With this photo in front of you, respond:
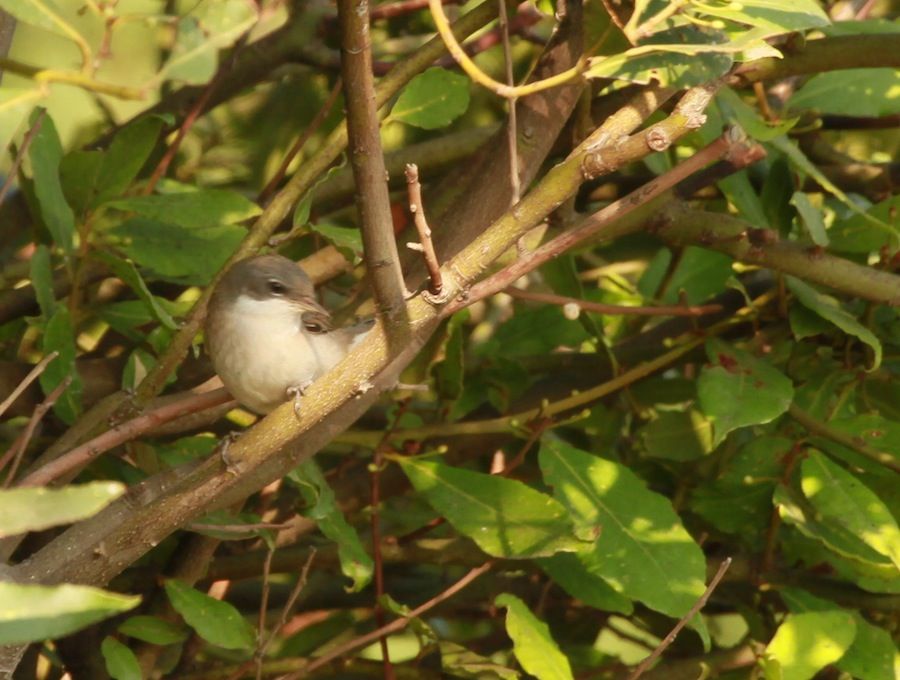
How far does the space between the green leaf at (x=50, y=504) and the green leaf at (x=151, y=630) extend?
0.91 m

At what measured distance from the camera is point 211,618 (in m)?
1.90

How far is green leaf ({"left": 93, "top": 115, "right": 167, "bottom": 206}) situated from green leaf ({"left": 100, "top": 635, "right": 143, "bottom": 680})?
0.78m

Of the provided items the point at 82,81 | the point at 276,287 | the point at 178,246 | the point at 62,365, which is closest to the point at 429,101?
the point at 276,287

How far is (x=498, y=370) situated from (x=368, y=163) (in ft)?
3.85

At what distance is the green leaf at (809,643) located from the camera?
1914 millimetres

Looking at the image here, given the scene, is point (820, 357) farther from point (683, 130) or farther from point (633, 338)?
point (683, 130)

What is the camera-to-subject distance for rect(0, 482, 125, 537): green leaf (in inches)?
38.4

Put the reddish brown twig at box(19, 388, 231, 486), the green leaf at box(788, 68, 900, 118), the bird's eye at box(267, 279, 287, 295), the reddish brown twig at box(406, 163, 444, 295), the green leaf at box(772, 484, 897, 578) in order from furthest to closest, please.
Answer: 1. the green leaf at box(788, 68, 900, 118)
2. the bird's eye at box(267, 279, 287, 295)
3. the green leaf at box(772, 484, 897, 578)
4. the reddish brown twig at box(19, 388, 231, 486)
5. the reddish brown twig at box(406, 163, 444, 295)

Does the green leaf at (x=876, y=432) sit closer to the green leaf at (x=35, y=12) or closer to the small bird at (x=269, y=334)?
the small bird at (x=269, y=334)

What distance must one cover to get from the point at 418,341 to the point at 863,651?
2.86ft

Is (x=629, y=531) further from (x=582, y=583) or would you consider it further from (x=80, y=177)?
(x=80, y=177)

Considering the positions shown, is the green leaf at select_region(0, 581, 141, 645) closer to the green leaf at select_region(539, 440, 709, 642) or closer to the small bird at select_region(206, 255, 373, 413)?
the small bird at select_region(206, 255, 373, 413)

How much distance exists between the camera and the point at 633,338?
2.58m

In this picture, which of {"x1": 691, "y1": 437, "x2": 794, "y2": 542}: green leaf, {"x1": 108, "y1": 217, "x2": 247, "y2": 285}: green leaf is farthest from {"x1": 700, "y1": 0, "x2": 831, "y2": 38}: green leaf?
{"x1": 108, "y1": 217, "x2": 247, "y2": 285}: green leaf
